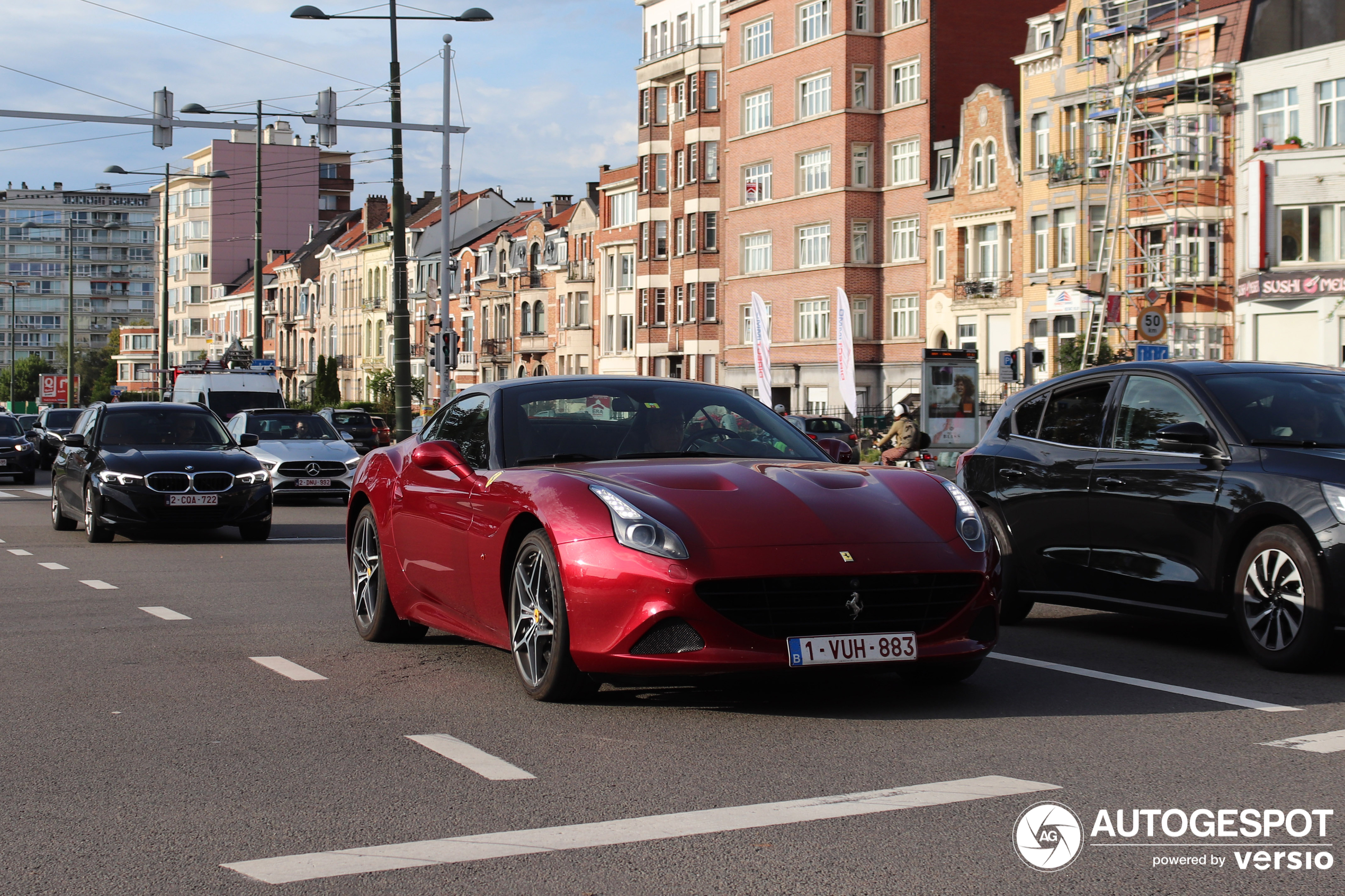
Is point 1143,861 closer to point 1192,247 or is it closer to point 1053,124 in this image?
point 1192,247

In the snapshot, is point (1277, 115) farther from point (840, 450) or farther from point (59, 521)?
point (840, 450)

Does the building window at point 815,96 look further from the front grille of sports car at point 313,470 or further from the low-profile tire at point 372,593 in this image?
the low-profile tire at point 372,593

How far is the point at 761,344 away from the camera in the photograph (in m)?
40.8

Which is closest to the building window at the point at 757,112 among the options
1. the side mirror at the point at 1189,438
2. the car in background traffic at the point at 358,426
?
the car in background traffic at the point at 358,426

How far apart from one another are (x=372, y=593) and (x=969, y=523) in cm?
378

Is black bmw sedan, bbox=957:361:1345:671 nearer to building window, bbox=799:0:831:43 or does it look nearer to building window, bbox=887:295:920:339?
building window, bbox=887:295:920:339

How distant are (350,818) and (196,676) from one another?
326 cm

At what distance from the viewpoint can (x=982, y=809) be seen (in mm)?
5285

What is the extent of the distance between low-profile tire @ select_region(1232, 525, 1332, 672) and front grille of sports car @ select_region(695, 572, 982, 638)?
7.40 feet

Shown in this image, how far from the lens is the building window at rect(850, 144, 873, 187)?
62.7 m

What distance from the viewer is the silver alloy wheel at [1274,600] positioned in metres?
8.22

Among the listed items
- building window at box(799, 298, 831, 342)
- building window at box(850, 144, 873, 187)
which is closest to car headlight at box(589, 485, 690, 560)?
building window at box(799, 298, 831, 342)

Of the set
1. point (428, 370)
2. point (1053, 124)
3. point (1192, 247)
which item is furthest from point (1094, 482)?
point (428, 370)

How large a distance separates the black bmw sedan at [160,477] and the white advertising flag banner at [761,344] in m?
21.1
